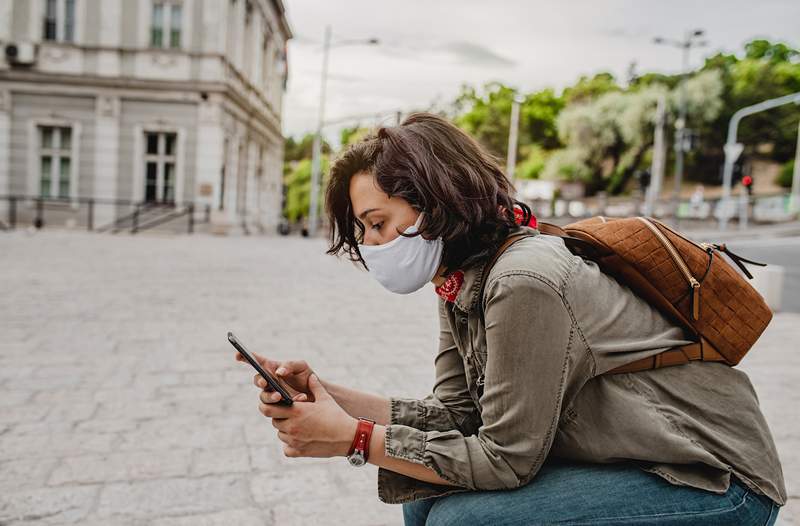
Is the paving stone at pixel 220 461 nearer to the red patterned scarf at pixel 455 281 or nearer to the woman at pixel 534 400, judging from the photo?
the woman at pixel 534 400

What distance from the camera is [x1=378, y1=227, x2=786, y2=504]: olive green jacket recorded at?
59.6 inches

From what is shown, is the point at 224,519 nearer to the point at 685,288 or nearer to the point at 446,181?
the point at 446,181

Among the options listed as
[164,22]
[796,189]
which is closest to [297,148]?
[796,189]

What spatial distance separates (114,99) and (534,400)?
86.8 feet

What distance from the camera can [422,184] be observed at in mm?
1719

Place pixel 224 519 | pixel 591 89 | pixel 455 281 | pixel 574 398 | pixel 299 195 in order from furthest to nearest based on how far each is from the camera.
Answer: pixel 591 89
pixel 299 195
pixel 224 519
pixel 455 281
pixel 574 398

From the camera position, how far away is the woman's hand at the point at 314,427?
1.65 meters

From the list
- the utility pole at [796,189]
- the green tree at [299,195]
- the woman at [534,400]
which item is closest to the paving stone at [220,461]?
the woman at [534,400]

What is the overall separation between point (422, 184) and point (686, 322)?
27.4 inches

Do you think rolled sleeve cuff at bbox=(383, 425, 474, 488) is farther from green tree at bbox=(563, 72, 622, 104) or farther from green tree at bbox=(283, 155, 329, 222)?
green tree at bbox=(563, 72, 622, 104)

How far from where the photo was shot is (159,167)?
25.7m

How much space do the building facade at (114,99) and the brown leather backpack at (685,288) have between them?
25005 millimetres

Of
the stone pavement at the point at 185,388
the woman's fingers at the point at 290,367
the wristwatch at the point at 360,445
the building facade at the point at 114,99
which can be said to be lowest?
the stone pavement at the point at 185,388

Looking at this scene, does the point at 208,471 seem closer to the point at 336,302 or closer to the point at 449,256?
the point at 449,256
